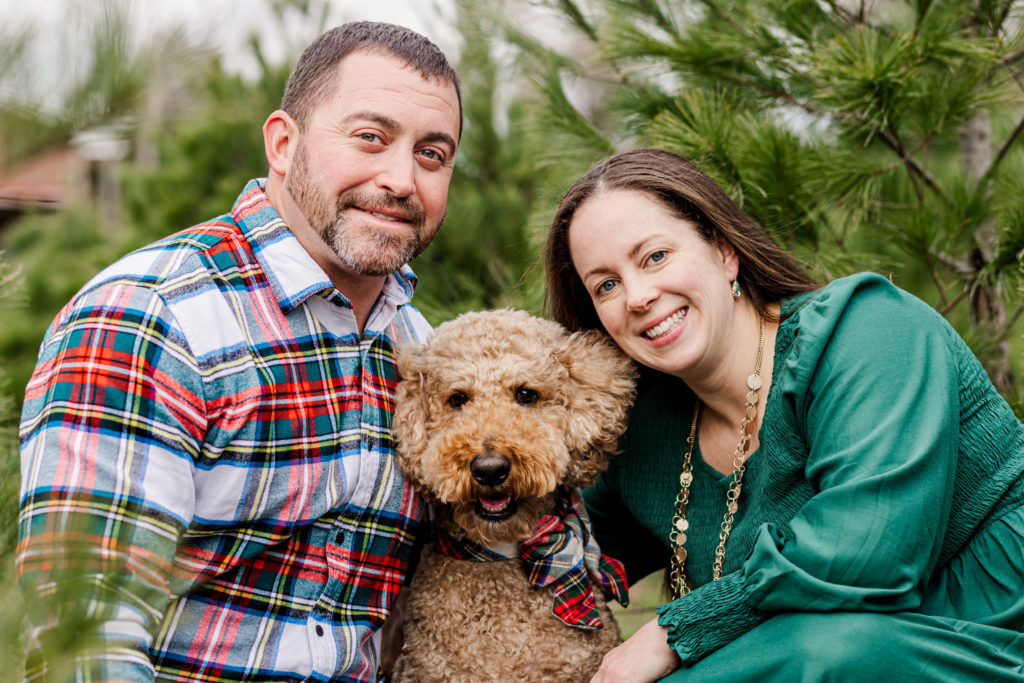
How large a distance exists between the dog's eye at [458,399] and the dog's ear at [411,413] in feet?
0.19

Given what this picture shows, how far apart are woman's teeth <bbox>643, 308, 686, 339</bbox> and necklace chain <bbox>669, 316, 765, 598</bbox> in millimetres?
237

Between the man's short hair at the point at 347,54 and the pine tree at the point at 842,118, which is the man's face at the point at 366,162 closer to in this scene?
the man's short hair at the point at 347,54

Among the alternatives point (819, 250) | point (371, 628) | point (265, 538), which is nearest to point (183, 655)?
point (265, 538)

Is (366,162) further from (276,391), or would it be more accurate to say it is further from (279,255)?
(276,391)

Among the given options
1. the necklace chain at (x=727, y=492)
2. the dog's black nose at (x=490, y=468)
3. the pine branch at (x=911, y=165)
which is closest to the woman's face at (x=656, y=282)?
the necklace chain at (x=727, y=492)

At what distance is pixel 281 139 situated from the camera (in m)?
2.00

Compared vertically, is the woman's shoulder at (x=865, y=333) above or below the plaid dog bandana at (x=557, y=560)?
above

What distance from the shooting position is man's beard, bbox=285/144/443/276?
1.86m

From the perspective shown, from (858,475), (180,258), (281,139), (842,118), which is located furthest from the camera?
(842,118)

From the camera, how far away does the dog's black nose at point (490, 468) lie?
1.72 metres

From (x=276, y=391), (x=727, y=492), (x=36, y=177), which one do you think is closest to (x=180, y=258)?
(x=276, y=391)

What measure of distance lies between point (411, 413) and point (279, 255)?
45 cm

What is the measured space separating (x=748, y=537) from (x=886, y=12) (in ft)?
7.04

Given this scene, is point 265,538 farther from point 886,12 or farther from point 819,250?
point 886,12
